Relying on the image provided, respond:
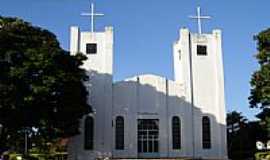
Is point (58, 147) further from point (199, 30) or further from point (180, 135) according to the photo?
point (199, 30)

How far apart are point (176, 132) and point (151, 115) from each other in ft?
8.76

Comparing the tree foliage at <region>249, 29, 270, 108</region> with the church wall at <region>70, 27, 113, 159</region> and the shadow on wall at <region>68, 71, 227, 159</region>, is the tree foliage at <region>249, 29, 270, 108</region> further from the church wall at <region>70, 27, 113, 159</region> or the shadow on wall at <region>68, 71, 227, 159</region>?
the church wall at <region>70, 27, 113, 159</region>

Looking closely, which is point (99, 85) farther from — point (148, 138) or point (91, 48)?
point (148, 138)

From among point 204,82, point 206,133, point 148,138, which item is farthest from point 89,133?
point 204,82

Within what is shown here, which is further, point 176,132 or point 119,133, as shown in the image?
point 176,132

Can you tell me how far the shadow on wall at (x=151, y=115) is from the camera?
4338 cm

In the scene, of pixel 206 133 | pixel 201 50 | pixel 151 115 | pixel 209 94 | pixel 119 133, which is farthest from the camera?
pixel 201 50

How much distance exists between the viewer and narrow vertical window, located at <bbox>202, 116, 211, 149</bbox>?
44.3 meters

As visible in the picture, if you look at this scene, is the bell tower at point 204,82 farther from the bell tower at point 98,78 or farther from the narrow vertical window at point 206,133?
the bell tower at point 98,78

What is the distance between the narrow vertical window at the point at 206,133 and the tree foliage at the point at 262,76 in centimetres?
655

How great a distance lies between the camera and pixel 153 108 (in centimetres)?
4469

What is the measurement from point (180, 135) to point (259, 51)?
10680 millimetres

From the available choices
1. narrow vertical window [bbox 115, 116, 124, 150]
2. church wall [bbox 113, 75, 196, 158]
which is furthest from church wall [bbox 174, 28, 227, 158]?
narrow vertical window [bbox 115, 116, 124, 150]

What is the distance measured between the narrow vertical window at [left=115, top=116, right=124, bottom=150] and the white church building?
9cm
